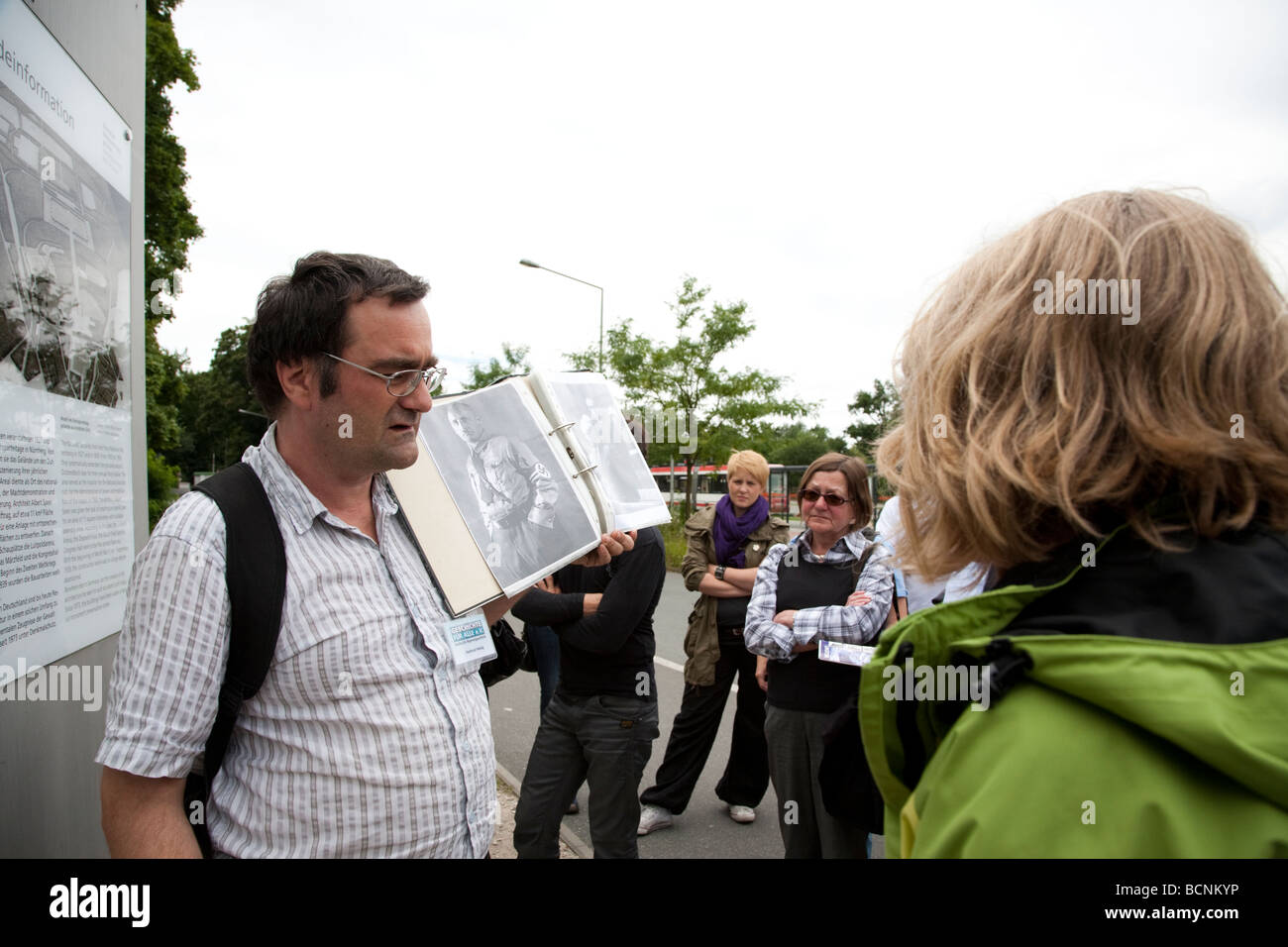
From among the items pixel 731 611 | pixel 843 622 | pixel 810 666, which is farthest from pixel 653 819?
pixel 843 622

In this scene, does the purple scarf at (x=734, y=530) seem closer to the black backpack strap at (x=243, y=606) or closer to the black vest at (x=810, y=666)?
the black vest at (x=810, y=666)

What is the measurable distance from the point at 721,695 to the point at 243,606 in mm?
3535

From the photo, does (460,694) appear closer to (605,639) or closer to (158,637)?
(158,637)

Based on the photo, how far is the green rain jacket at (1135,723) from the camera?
0.71 meters

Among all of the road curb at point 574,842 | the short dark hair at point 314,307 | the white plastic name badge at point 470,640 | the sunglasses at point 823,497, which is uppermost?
the short dark hair at point 314,307

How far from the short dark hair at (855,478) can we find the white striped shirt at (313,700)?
235 cm

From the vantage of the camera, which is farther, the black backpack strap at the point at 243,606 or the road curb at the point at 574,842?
the road curb at the point at 574,842

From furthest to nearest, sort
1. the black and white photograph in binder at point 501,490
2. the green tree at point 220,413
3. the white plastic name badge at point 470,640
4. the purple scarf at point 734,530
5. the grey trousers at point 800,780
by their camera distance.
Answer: the green tree at point 220,413
the purple scarf at point 734,530
the grey trousers at point 800,780
the black and white photograph in binder at point 501,490
the white plastic name badge at point 470,640

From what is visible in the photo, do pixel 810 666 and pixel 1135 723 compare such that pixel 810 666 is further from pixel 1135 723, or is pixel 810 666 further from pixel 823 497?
pixel 1135 723
